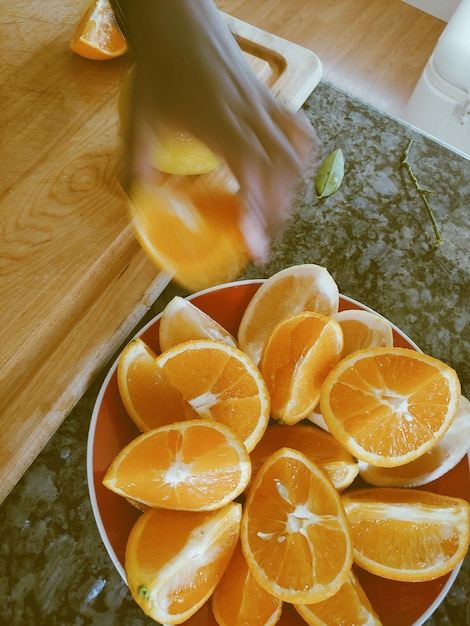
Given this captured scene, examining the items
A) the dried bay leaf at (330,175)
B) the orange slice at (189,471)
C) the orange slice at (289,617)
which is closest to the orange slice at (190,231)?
the dried bay leaf at (330,175)

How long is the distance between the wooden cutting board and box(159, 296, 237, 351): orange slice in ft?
0.34

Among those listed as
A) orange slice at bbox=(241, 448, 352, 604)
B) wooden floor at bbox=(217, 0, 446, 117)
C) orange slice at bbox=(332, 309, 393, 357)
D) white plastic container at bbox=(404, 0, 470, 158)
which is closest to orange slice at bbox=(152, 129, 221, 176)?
orange slice at bbox=(332, 309, 393, 357)

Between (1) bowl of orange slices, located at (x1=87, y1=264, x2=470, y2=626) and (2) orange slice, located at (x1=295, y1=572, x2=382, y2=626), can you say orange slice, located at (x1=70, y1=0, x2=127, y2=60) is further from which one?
(2) orange slice, located at (x1=295, y1=572, x2=382, y2=626)

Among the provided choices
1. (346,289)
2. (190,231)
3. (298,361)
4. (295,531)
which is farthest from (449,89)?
(295,531)

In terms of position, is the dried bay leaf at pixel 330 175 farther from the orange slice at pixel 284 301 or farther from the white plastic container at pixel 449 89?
the white plastic container at pixel 449 89

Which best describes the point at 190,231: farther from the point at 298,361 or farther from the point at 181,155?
the point at 298,361

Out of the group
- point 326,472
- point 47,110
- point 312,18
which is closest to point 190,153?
point 47,110

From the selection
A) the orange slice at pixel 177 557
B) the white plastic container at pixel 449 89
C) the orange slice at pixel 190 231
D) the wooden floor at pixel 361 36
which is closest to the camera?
the orange slice at pixel 177 557

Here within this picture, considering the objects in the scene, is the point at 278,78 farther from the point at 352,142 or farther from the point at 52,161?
the point at 52,161

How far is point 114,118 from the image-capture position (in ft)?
2.72

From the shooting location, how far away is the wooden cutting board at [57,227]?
673mm

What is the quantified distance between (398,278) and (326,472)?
0.36 metres

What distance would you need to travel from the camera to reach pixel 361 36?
2207 millimetres

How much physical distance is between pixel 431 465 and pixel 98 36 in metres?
0.76
